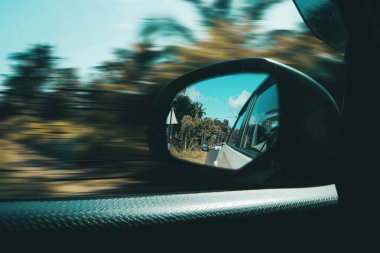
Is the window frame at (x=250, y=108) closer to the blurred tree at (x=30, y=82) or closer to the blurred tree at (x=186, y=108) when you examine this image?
the blurred tree at (x=186, y=108)

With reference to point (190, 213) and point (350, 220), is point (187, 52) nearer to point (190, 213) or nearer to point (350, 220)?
point (190, 213)

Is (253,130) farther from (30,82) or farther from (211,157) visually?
(30,82)

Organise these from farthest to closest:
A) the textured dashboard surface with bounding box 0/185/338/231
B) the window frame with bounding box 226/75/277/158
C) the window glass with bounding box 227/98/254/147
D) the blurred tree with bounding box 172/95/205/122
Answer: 1. the window glass with bounding box 227/98/254/147
2. the window frame with bounding box 226/75/277/158
3. the blurred tree with bounding box 172/95/205/122
4. the textured dashboard surface with bounding box 0/185/338/231

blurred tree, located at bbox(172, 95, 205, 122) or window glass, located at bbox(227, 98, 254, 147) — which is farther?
window glass, located at bbox(227, 98, 254, 147)

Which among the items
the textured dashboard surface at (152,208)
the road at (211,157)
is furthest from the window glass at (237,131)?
the textured dashboard surface at (152,208)

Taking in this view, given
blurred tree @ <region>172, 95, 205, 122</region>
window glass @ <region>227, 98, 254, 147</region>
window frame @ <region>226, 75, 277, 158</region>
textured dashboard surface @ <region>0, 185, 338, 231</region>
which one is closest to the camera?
textured dashboard surface @ <region>0, 185, 338, 231</region>

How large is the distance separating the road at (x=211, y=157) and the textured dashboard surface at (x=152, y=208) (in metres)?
0.17

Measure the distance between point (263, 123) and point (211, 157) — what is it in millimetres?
398

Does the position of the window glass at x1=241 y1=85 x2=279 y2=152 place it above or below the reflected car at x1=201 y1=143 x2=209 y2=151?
above

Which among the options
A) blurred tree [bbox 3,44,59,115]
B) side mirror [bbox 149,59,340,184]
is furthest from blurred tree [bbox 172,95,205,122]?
blurred tree [bbox 3,44,59,115]

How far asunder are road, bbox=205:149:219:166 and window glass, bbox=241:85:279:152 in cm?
27

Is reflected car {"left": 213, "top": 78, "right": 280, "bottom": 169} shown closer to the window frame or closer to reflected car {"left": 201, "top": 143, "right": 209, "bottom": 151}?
the window frame

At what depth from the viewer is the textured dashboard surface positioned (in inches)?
57.1

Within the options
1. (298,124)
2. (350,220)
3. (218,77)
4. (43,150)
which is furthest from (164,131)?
(350,220)
